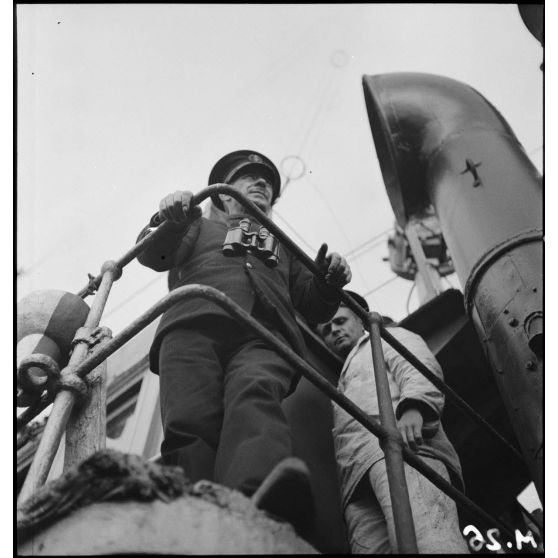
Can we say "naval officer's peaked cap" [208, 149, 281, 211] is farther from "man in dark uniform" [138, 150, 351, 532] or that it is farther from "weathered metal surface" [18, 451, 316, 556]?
"weathered metal surface" [18, 451, 316, 556]

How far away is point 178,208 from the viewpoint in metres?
2.99

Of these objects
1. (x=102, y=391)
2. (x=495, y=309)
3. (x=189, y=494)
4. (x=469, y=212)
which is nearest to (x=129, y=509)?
(x=189, y=494)

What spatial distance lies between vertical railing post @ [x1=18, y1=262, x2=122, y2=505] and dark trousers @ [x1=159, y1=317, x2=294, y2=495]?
324 millimetres

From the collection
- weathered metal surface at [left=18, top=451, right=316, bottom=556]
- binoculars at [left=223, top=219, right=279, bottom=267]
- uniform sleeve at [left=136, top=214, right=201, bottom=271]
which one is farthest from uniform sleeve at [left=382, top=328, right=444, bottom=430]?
weathered metal surface at [left=18, top=451, right=316, bottom=556]

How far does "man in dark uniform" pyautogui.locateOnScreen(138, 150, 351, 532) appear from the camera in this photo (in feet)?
7.99

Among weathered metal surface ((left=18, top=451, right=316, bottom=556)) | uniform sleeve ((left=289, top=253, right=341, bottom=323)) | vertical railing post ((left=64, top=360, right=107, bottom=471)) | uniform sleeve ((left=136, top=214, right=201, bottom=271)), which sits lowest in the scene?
weathered metal surface ((left=18, top=451, right=316, bottom=556))

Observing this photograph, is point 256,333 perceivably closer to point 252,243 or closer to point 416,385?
point 252,243

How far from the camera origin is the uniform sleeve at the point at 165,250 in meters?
3.28

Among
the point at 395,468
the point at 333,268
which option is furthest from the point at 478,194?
the point at 395,468

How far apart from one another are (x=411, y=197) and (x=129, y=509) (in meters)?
4.53

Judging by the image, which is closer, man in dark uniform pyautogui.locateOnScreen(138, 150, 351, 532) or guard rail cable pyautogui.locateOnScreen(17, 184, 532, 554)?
guard rail cable pyautogui.locateOnScreen(17, 184, 532, 554)

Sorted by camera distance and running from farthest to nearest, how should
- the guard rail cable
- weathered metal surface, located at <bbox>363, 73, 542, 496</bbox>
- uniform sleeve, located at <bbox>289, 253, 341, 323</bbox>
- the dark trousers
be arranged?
weathered metal surface, located at <bbox>363, 73, 542, 496</bbox> < uniform sleeve, located at <bbox>289, 253, 341, 323</bbox> < the dark trousers < the guard rail cable

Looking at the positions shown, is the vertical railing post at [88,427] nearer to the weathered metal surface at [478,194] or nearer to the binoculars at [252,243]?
the binoculars at [252,243]

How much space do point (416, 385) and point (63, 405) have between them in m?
1.89
